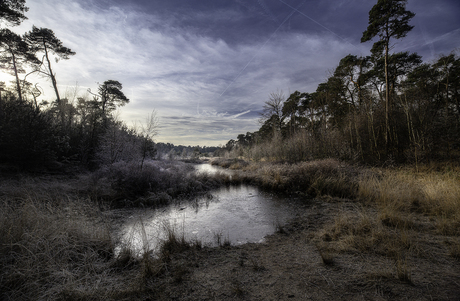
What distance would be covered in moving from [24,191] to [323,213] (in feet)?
35.4

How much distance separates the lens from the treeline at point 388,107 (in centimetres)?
1074

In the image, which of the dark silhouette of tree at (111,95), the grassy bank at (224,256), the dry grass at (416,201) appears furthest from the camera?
the dark silhouette of tree at (111,95)

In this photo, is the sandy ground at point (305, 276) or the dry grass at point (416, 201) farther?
the dry grass at point (416, 201)

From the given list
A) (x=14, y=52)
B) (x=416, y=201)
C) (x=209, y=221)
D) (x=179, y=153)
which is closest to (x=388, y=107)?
(x=416, y=201)

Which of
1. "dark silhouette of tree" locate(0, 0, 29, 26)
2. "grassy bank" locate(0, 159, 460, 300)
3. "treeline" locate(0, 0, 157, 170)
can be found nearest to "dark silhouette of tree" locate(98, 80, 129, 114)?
"treeline" locate(0, 0, 157, 170)

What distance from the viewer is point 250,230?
5.06 m

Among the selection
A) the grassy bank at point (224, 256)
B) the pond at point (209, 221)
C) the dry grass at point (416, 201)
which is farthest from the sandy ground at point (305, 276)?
the pond at point (209, 221)

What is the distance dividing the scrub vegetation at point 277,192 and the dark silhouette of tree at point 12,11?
5cm

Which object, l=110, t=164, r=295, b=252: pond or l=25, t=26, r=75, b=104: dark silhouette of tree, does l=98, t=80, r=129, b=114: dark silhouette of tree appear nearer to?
l=25, t=26, r=75, b=104: dark silhouette of tree

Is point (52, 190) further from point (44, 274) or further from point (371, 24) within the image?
point (371, 24)

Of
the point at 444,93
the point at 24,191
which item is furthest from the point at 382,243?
the point at 444,93

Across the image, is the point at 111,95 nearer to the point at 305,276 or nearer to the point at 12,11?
the point at 12,11

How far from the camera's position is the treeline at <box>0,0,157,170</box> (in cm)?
835

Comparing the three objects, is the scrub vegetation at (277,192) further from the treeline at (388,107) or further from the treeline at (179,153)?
the treeline at (179,153)
